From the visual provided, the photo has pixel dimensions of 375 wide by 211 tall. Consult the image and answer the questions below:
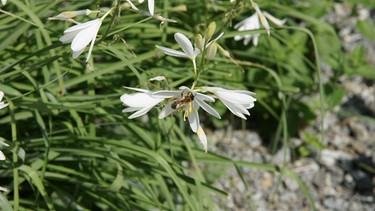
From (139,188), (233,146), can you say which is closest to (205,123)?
(233,146)

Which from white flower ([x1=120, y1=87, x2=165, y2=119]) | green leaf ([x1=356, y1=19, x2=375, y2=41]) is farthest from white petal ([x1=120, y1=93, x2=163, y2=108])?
green leaf ([x1=356, y1=19, x2=375, y2=41])

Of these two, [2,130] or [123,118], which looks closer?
[123,118]

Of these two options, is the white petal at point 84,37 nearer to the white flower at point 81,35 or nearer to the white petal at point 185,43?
the white flower at point 81,35

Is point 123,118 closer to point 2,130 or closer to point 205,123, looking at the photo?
point 2,130

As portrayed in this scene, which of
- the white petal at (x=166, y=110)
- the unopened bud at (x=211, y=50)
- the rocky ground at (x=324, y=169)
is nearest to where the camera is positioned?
the unopened bud at (x=211, y=50)

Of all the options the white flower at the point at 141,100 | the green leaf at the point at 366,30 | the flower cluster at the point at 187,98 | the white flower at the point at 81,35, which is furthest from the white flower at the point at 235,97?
the green leaf at the point at 366,30

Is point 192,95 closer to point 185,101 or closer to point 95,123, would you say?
point 185,101

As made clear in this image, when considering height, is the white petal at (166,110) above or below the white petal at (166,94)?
below
